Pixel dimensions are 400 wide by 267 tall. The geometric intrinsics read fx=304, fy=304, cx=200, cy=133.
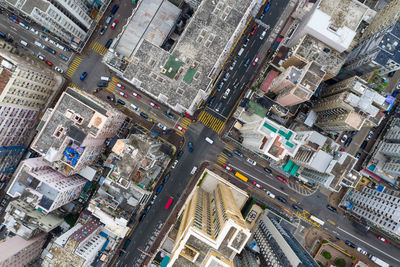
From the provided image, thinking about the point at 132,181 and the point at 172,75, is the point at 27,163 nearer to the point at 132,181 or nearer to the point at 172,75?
the point at 132,181

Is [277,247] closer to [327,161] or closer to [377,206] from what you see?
[327,161]

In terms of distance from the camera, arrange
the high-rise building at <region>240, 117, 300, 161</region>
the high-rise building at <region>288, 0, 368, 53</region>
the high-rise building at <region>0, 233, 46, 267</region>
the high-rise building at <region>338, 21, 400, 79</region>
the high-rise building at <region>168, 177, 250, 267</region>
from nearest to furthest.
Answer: the high-rise building at <region>168, 177, 250, 267</region>
the high-rise building at <region>240, 117, 300, 161</region>
the high-rise building at <region>338, 21, 400, 79</region>
the high-rise building at <region>288, 0, 368, 53</region>
the high-rise building at <region>0, 233, 46, 267</region>

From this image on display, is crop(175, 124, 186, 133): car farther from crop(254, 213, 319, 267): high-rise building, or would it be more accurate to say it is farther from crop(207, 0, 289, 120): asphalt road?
crop(254, 213, 319, 267): high-rise building

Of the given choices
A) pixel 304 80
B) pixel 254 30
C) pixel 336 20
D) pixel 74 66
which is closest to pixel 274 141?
pixel 304 80

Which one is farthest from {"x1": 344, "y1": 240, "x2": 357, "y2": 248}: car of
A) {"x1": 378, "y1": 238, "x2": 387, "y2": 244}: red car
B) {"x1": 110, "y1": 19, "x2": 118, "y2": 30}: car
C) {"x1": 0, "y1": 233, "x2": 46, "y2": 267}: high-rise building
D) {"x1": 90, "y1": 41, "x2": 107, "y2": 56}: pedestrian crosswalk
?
{"x1": 110, "y1": 19, "x2": 118, "y2": 30}: car

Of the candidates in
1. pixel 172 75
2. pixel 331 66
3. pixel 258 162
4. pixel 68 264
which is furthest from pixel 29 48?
pixel 331 66

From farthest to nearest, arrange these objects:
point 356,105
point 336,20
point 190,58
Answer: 1. point 336,20
2. point 356,105
3. point 190,58

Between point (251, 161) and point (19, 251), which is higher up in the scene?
point (251, 161)
